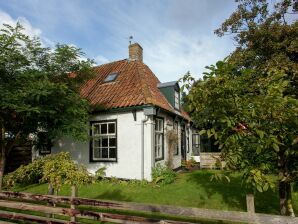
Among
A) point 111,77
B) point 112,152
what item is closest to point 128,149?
point 112,152

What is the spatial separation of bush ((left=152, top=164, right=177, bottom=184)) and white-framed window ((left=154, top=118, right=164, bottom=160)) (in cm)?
85

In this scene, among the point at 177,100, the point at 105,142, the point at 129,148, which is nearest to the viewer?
the point at 129,148

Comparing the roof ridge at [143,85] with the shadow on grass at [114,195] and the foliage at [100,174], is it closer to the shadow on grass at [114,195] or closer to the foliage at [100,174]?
the foliage at [100,174]

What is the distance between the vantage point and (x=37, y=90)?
8.96m

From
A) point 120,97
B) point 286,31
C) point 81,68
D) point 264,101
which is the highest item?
point 286,31

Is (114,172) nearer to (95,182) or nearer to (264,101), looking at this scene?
(95,182)

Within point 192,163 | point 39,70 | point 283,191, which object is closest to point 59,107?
point 39,70

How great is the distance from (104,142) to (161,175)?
127 inches

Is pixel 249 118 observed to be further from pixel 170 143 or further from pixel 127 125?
pixel 170 143

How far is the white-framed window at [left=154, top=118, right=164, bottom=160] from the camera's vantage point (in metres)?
13.4

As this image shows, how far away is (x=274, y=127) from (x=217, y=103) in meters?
0.97

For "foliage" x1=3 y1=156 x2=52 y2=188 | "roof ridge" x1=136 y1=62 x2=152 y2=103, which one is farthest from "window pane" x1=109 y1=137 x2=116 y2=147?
"foliage" x1=3 y1=156 x2=52 y2=188

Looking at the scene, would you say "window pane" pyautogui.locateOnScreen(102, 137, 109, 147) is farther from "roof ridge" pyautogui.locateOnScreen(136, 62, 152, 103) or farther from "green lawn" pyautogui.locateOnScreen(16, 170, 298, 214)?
"roof ridge" pyautogui.locateOnScreen(136, 62, 152, 103)

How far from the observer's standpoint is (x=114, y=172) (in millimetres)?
12844
